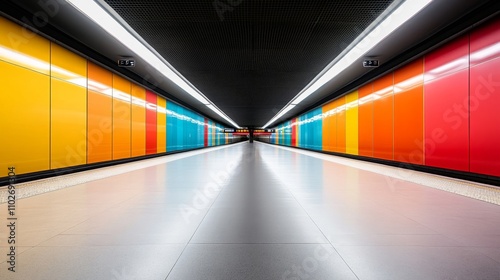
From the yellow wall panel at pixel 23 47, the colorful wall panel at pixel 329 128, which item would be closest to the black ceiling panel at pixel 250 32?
the yellow wall panel at pixel 23 47

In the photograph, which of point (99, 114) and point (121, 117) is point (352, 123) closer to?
point (121, 117)

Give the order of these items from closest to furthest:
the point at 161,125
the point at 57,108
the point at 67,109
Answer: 1. the point at 57,108
2. the point at 67,109
3. the point at 161,125

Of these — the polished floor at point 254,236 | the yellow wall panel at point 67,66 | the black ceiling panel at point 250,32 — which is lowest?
the polished floor at point 254,236

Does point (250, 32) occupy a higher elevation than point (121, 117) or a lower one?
higher

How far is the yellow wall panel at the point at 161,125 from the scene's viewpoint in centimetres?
1259

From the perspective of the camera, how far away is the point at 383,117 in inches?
345

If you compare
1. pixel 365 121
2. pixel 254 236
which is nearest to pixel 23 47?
pixel 254 236

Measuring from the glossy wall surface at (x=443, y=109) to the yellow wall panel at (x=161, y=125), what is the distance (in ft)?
32.8

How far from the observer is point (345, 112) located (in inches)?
481

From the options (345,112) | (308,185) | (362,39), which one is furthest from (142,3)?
(345,112)

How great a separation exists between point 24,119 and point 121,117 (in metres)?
3.89

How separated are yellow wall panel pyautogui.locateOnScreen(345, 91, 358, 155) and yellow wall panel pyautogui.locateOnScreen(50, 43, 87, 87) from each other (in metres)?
10.6

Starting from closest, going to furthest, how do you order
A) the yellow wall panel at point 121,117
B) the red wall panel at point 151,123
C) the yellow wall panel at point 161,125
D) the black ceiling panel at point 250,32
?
the black ceiling panel at point 250,32 < the yellow wall panel at point 121,117 < the red wall panel at point 151,123 < the yellow wall panel at point 161,125

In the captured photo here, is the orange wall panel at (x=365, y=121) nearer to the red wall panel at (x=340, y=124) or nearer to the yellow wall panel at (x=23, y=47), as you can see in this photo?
the red wall panel at (x=340, y=124)
